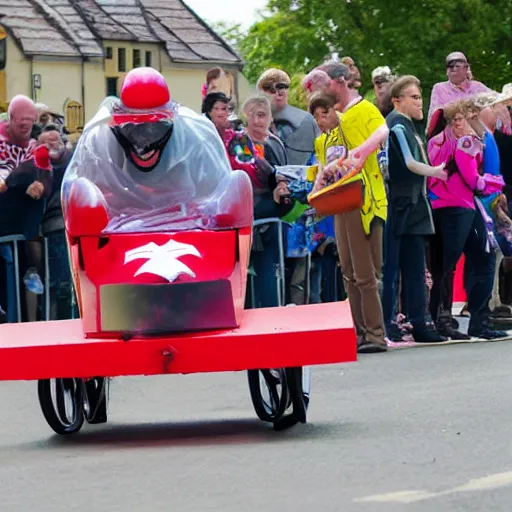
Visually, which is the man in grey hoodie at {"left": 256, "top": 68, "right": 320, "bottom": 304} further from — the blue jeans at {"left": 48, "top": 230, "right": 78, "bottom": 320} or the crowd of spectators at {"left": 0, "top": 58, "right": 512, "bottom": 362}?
the blue jeans at {"left": 48, "top": 230, "right": 78, "bottom": 320}

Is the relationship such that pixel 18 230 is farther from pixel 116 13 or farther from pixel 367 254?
pixel 116 13

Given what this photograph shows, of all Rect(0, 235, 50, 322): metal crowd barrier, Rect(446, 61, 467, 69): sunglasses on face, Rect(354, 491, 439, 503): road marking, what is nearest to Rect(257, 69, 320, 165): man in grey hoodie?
Rect(0, 235, 50, 322): metal crowd barrier

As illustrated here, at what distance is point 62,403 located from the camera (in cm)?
1141

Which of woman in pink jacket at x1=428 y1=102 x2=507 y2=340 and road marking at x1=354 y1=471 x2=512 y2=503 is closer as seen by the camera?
road marking at x1=354 y1=471 x2=512 y2=503

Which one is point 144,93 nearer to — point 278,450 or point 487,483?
point 278,450

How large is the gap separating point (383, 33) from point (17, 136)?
37.0 m

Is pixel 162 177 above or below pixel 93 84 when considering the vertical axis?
below

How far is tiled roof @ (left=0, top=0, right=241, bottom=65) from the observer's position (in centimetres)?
8206

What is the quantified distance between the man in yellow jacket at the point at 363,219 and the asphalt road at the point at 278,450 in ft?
5.88

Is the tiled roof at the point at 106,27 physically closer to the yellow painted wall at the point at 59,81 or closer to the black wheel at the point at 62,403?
the yellow painted wall at the point at 59,81

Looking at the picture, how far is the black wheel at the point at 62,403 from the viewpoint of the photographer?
11.1m

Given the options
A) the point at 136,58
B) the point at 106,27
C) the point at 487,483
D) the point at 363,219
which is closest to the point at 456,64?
the point at 363,219

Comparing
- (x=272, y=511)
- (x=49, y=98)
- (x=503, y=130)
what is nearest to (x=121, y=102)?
(x=272, y=511)

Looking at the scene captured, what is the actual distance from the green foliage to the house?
23.0m
